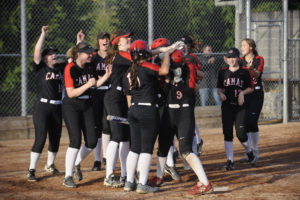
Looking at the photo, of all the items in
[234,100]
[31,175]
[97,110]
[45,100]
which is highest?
[45,100]

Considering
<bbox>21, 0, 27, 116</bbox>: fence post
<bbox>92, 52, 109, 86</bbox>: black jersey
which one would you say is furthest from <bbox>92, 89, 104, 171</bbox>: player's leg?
<bbox>21, 0, 27, 116</bbox>: fence post

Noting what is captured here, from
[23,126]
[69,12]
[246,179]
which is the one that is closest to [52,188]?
[246,179]

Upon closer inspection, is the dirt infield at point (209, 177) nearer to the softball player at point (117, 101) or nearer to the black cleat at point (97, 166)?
the black cleat at point (97, 166)

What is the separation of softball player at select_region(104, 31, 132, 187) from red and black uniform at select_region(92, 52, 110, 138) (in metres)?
0.79

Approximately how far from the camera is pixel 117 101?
754 cm

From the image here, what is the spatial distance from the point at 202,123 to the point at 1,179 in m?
7.26

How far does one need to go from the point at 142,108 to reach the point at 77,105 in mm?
1167

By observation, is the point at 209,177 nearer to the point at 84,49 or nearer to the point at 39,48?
the point at 84,49

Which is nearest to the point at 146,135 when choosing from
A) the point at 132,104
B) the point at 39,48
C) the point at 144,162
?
the point at 144,162

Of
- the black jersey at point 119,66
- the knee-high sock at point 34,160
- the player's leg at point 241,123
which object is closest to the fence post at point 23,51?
the knee-high sock at point 34,160

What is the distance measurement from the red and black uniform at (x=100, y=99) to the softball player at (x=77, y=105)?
2.35ft

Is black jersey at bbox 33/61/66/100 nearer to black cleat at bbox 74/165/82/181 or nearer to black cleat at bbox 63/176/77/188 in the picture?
black cleat at bbox 74/165/82/181

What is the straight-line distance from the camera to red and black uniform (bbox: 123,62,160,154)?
22.0 feet

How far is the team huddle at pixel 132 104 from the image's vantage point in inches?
266
